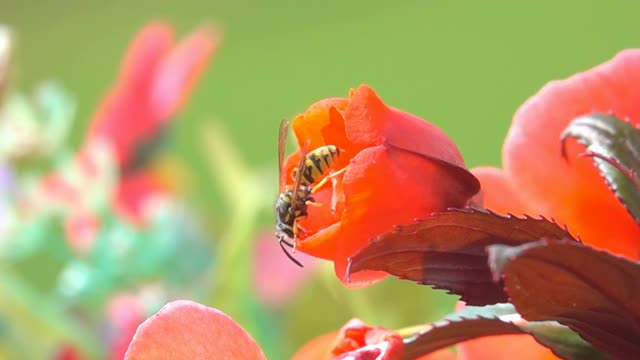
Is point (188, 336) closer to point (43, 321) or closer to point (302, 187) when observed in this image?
point (302, 187)

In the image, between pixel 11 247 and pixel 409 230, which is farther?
pixel 11 247

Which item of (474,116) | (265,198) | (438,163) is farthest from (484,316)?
(474,116)

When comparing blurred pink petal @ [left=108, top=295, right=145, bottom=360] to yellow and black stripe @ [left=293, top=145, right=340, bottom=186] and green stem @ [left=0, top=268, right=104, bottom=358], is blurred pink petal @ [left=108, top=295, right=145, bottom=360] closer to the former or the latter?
green stem @ [left=0, top=268, right=104, bottom=358]

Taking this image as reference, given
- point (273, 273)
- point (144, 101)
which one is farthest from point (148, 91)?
point (273, 273)

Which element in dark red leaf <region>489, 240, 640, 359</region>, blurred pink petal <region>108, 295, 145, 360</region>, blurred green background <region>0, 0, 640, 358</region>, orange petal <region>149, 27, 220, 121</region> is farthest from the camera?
blurred green background <region>0, 0, 640, 358</region>

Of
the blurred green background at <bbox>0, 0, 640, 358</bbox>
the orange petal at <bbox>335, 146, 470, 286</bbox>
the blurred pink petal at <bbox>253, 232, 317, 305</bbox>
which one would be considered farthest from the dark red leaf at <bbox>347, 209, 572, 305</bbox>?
the blurred pink petal at <bbox>253, 232, 317, 305</bbox>

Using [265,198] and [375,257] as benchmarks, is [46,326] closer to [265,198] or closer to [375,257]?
[265,198]

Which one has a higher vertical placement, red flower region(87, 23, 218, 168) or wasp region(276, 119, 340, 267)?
red flower region(87, 23, 218, 168)
